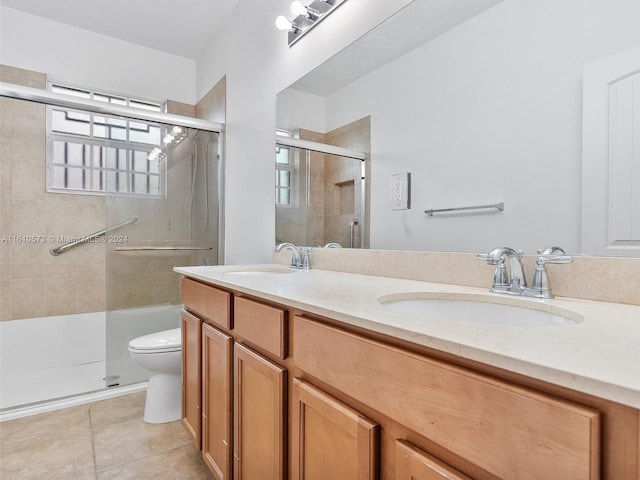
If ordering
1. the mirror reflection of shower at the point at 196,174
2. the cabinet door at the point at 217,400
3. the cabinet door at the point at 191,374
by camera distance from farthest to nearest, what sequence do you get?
the mirror reflection of shower at the point at 196,174 < the cabinet door at the point at 191,374 < the cabinet door at the point at 217,400

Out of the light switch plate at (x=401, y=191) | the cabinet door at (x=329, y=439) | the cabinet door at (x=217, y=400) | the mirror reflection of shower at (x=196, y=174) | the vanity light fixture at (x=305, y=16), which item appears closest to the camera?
the cabinet door at (x=329, y=439)

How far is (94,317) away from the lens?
2906mm

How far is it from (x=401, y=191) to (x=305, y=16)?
1107 mm

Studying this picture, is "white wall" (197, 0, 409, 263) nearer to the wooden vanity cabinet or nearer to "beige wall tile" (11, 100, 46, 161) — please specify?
the wooden vanity cabinet

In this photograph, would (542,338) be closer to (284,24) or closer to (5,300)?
(284,24)

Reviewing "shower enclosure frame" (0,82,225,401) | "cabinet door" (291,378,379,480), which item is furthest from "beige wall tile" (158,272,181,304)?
"cabinet door" (291,378,379,480)

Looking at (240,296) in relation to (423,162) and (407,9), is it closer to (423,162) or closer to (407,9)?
(423,162)

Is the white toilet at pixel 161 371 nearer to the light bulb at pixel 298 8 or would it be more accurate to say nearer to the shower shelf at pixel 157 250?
the shower shelf at pixel 157 250

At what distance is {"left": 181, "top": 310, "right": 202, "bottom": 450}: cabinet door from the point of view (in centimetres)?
149

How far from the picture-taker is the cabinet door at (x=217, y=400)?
47.7 inches

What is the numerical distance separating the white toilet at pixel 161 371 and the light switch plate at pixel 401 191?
1.35 m

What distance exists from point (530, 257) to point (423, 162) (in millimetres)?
489

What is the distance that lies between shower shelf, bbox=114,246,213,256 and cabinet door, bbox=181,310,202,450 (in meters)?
1.04

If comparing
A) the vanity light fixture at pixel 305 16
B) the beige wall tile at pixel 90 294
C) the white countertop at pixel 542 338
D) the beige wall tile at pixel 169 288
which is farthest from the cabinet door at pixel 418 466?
the beige wall tile at pixel 90 294
